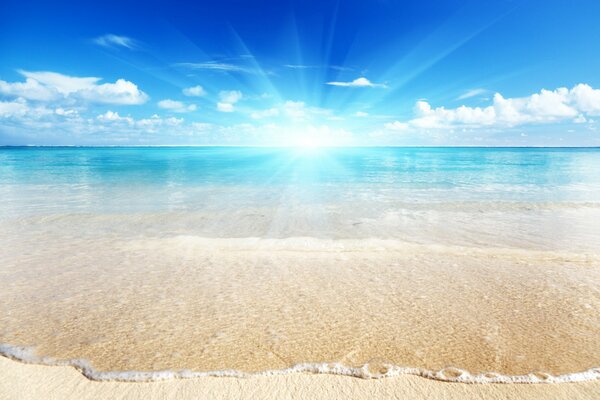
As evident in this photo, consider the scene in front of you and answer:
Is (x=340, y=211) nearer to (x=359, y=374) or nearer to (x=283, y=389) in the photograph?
(x=359, y=374)

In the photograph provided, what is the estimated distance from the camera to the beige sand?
3070 mm

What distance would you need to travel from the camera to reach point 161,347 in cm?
379

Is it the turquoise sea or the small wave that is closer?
the small wave

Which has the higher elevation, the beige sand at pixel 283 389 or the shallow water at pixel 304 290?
the beige sand at pixel 283 389

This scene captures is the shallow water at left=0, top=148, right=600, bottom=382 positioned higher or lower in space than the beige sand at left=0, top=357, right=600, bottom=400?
lower

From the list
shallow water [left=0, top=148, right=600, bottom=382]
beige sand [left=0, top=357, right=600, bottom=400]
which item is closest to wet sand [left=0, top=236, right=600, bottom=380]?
shallow water [left=0, top=148, right=600, bottom=382]

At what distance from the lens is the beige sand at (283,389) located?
3.07 meters

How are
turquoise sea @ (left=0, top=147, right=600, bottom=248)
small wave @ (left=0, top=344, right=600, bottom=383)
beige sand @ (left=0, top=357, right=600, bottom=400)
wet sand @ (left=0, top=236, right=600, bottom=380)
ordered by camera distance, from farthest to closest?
turquoise sea @ (left=0, top=147, right=600, bottom=248) → wet sand @ (left=0, top=236, right=600, bottom=380) → small wave @ (left=0, top=344, right=600, bottom=383) → beige sand @ (left=0, top=357, right=600, bottom=400)

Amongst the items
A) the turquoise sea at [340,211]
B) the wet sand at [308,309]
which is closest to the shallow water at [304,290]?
the wet sand at [308,309]

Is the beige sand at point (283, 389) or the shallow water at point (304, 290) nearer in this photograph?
the beige sand at point (283, 389)

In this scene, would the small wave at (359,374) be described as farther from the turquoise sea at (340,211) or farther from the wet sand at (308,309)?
the turquoise sea at (340,211)

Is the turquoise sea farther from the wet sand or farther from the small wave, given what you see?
the small wave

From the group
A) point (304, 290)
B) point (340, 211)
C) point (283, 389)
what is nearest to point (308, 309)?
point (304, 290)

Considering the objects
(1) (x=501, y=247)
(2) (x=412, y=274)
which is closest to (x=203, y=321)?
(2) (x=412, y=274)
